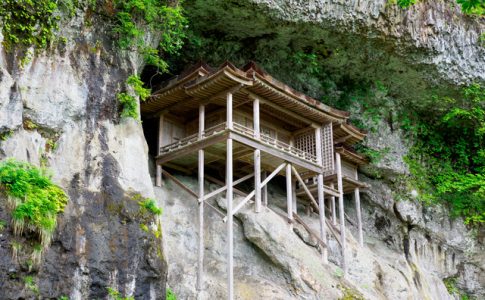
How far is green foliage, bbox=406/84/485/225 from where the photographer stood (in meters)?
25.4

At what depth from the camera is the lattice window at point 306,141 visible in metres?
21.4

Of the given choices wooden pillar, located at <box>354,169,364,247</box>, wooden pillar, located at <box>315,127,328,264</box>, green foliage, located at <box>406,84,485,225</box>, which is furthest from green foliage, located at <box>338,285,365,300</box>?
green foliage, located at <box>406,84,485,225</box>

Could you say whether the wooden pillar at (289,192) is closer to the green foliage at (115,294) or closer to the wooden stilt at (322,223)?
the wooden stilt at (322,223)

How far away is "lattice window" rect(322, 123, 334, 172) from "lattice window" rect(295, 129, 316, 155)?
1.35ft

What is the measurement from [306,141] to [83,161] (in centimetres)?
1029

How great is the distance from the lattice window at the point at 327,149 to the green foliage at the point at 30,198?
1160 centimetres

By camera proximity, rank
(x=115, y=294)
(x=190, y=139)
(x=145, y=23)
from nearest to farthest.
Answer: (x=115, y=294) → (x=145, y=23) → (x=190, y=139)

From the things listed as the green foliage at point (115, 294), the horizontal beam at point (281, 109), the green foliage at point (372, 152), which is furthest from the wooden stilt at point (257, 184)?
the green foliage at point (372, 152)

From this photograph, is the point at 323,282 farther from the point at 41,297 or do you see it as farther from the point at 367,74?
the point at 367,74

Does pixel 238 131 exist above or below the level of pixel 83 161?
above

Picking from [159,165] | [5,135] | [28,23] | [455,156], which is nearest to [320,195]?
[159,165]

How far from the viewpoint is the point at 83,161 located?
43.6 ft

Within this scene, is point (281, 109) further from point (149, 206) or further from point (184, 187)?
point (149, 206)

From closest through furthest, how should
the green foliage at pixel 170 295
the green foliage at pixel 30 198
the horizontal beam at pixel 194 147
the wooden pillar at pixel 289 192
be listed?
the green foliage at pixel 30 198 < the green foliage at pixel 170 295 < the horizontal beam at pixel 194 147 < the wooden pillar at pixel 289 192
